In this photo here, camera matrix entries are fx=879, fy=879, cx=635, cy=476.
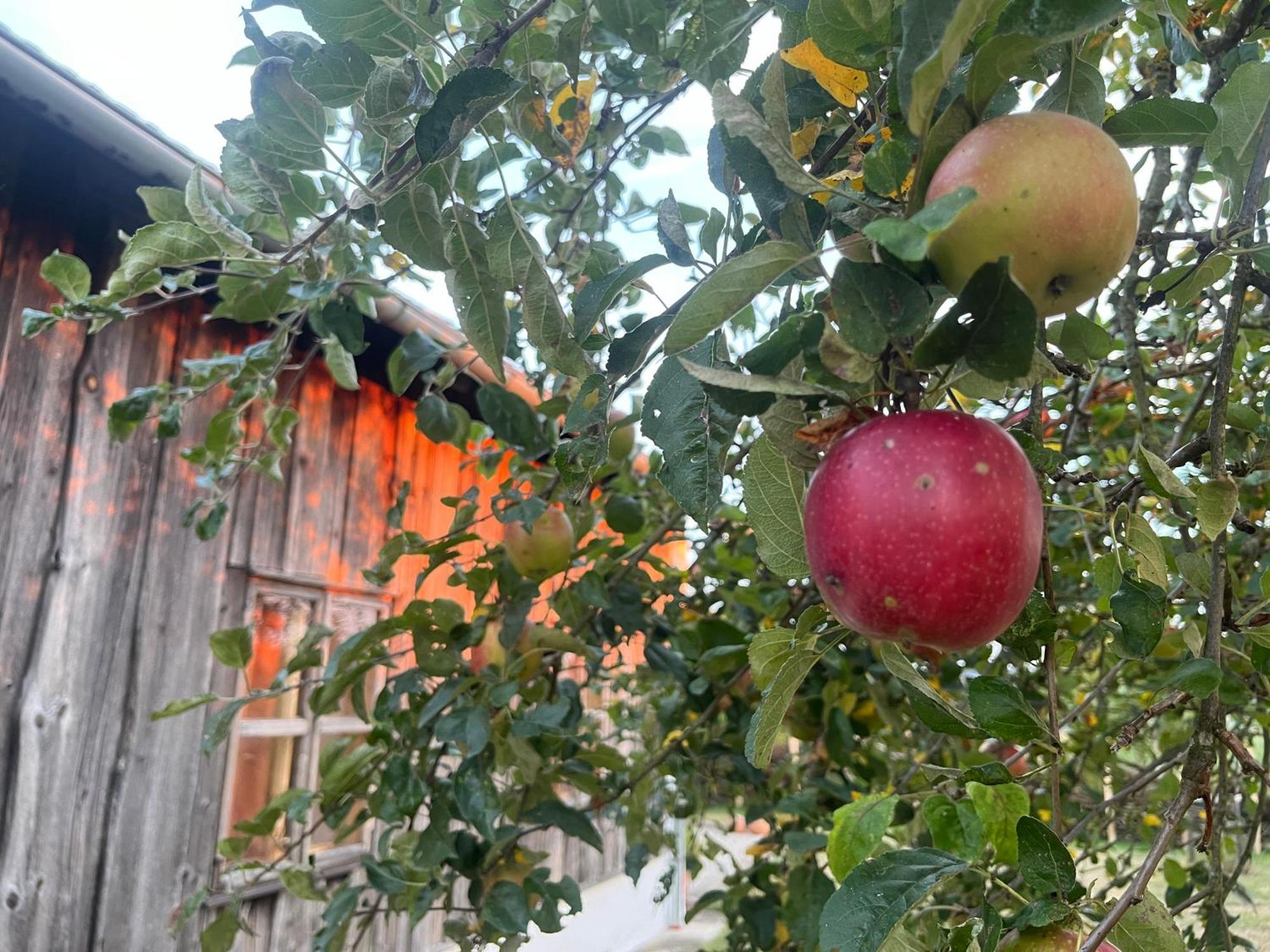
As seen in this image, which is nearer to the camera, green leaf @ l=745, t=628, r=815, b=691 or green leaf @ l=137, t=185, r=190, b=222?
green leaf @ l=745, t=628, r=815, b=691

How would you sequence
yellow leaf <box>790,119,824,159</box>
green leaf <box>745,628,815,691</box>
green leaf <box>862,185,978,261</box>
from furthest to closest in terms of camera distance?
yellow leaf <box>790,119,824,159</box>
green leaf <box>745,628,815,691</box>
green leaf <box>862,185,978,261</box>

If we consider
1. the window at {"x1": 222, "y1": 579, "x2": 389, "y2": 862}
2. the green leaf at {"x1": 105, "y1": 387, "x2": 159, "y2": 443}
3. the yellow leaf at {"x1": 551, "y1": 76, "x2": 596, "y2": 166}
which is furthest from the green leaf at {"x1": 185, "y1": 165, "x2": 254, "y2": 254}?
the window at {"x1": 222, "y1": 579, "x2": 389, "y2": 862}

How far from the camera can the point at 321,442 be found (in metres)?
2.94

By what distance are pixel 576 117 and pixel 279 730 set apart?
220cm

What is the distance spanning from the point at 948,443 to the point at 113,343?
2.34 metres

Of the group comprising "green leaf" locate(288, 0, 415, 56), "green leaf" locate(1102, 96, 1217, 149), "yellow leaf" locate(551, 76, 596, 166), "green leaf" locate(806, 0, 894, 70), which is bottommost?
"green leaf" locate(1102, 96, 1217, 149)

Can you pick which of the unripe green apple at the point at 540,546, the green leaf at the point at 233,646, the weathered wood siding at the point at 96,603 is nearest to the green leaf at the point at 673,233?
the unripe green apple at the point at 540,546

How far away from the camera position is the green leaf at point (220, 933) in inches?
59.8

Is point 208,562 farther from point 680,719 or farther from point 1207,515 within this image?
point 1207,515

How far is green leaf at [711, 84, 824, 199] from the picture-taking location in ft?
1.60

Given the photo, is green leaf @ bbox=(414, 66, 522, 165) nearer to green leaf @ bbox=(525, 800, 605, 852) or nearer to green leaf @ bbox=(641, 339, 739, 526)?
green leaf @ bbox=(641, 339, 739, 526)

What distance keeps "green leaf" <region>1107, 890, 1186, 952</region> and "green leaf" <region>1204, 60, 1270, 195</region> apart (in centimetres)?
56

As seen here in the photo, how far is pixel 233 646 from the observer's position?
162 centimetres

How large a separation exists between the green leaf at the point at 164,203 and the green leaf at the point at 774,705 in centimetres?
103
